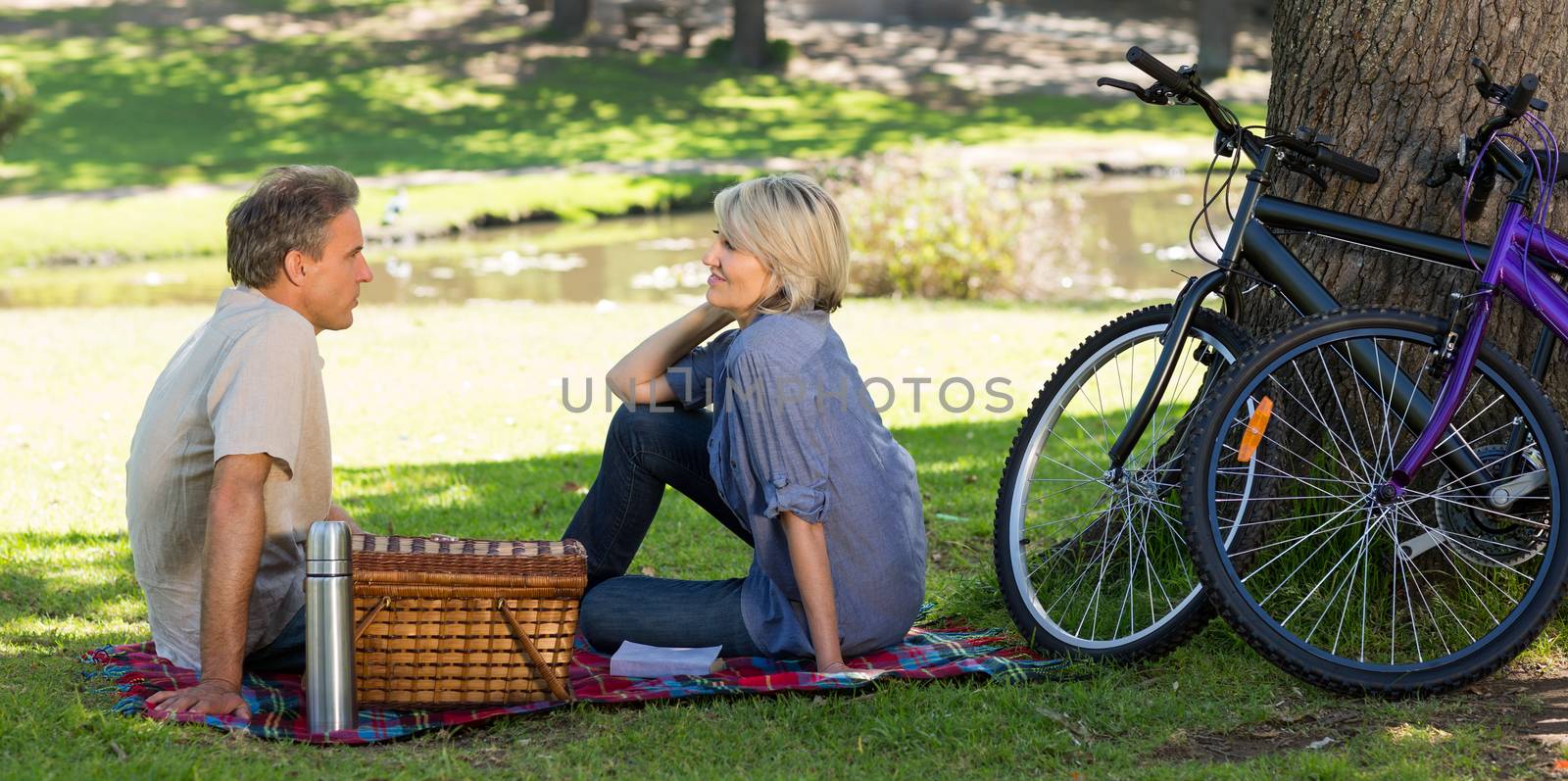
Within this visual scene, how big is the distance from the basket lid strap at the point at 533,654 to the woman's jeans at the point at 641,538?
40 centimetres

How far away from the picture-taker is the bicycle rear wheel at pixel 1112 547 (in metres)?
3.83

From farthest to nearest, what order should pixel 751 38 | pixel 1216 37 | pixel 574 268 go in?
pixel 751 38 < pixel 1216 37 < pixel 574 268

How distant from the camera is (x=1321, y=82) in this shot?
4.06m

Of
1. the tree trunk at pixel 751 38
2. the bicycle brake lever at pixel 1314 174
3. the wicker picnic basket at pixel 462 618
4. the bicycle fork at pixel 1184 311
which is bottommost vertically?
the tree trunk at pixel 751 38

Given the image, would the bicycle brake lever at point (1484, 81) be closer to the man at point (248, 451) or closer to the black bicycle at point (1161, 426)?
the black bicycle at point (1161, 426)

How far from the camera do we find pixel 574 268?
15.8 metres

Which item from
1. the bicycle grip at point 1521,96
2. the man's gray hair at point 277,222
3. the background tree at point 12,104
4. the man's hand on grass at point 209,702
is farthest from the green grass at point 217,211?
the bicycle grip at point 1521,96

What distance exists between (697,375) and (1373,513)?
5.81 ft

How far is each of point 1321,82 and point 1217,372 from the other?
83 cm

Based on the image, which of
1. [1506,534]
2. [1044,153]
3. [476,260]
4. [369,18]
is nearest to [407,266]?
[476,260]

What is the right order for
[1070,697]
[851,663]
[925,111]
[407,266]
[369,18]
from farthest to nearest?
[369,18] < [925,111] < [407,266] < [851,663] < [1070,697]

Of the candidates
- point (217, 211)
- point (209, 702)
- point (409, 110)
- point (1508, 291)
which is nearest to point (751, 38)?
point (409, 110)

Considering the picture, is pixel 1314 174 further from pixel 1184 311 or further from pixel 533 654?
pixel 533 654

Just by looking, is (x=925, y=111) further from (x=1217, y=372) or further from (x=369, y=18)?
(x=1217, y=372)
